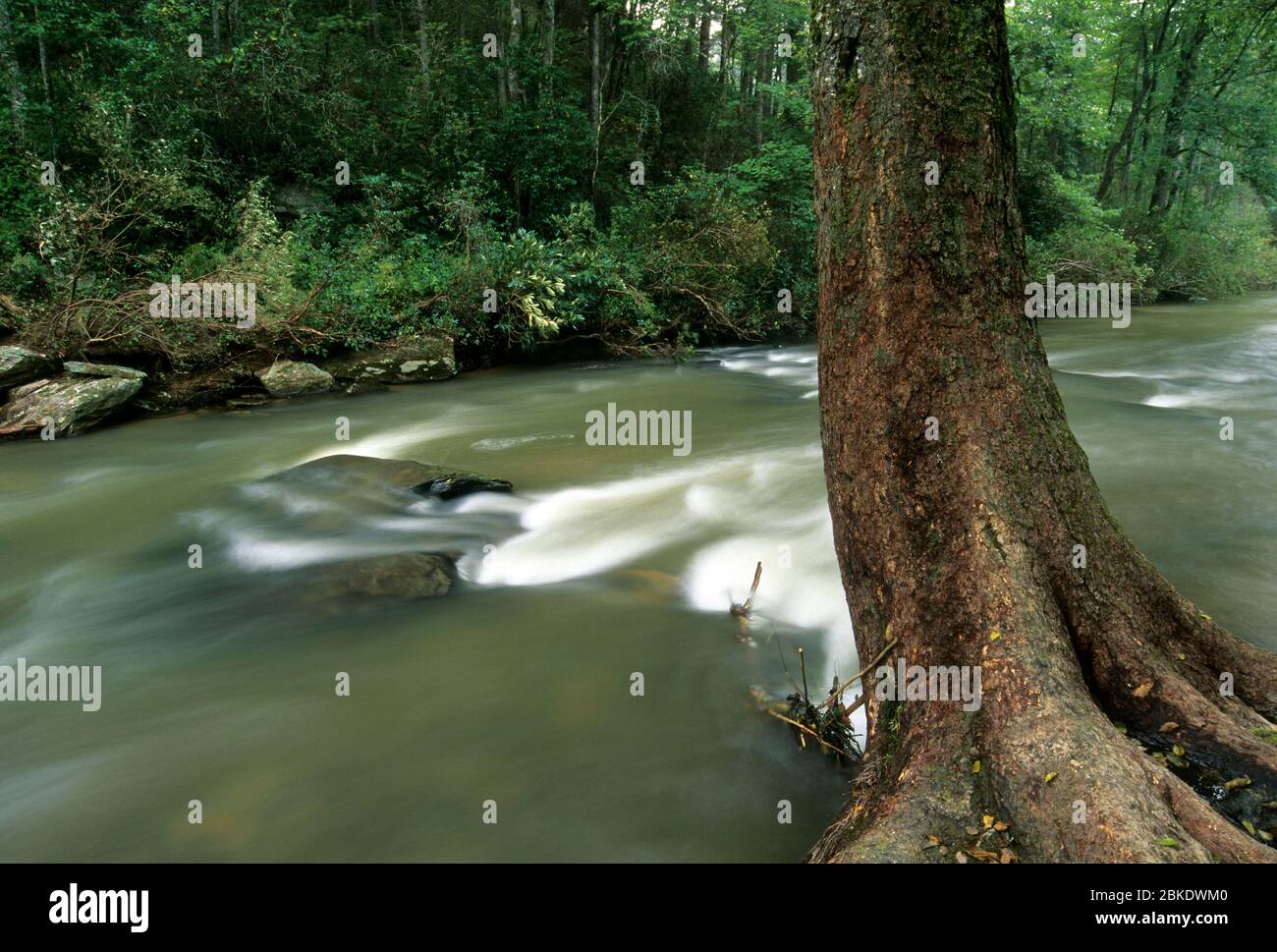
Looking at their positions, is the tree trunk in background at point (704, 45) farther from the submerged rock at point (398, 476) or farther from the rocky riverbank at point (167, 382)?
the submerged rock at point (398, 476)

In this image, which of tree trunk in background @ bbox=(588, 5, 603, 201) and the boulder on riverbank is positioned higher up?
tree trunk in background @ bbox=(588, 5, 603, 201)

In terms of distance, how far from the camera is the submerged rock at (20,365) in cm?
1035

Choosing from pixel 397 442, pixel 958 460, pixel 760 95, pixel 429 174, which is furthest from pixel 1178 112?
pixel 958 460

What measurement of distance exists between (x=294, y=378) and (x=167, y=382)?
1762mm

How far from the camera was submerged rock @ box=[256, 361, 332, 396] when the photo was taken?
40.8 feet

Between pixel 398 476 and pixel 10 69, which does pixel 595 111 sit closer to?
pixel 10 69

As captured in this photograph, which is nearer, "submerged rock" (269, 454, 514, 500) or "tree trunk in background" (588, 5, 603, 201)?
"submerged rock" (269, 454, 514, 500)

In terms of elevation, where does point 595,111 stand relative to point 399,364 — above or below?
above

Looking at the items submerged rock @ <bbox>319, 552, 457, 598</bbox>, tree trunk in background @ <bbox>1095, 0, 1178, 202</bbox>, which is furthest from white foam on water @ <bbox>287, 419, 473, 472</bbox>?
tree trunk in background @ <bbox>1095, 0, 1178, 202</bbox>

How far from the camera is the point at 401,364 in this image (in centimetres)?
1367

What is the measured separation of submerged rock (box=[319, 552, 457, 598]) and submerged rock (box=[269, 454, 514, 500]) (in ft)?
5.13

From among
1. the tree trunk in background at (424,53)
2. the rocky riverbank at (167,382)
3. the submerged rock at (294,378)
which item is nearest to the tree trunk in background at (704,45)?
the tree trunk in background at (424,53)

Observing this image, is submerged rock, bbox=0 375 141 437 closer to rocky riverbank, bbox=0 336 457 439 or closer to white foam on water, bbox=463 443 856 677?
rocky riverbank, bbox=0 336 457 439

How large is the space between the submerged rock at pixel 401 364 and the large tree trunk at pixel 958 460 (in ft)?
38.0
